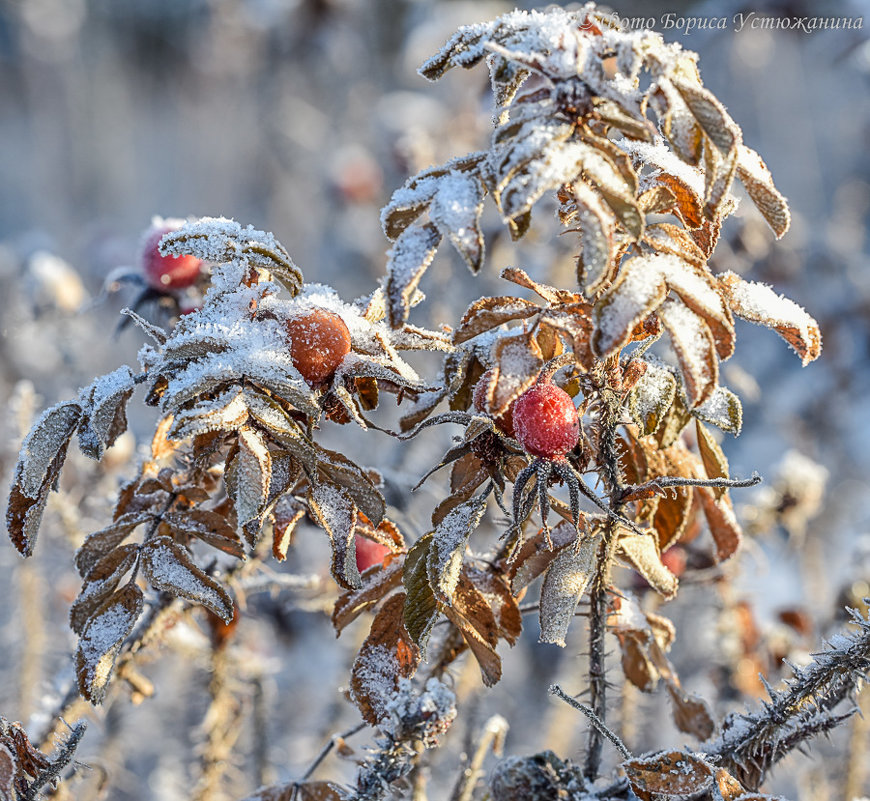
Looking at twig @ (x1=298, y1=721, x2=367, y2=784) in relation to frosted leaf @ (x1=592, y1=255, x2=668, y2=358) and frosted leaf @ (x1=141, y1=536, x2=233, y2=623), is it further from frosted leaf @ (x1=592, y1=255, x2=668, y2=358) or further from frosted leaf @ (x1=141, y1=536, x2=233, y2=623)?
frosted leaf @ (x1=592, y1=255, x2=668, y2=358)

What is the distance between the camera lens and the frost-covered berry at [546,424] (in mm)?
646

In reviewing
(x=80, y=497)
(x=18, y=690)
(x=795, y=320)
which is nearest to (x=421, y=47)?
(x=80, y=497)

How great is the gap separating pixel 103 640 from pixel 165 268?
50 cm

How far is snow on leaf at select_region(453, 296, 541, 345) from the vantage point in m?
0.68

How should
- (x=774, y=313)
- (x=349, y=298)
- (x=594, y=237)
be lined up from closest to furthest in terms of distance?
(x=594, y=237)
(x=774, y=313)
(x=349, y=298)

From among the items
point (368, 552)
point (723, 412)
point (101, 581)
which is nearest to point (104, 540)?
point (101, 581)

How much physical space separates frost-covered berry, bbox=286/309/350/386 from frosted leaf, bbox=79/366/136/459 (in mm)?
148

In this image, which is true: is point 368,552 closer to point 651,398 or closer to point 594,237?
point 651,398

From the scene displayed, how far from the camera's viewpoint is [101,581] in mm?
753

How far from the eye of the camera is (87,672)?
0.71 m

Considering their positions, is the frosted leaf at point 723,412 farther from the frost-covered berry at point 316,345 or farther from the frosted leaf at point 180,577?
the frosted leaf at point 180,577

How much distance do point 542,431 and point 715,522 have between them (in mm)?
317

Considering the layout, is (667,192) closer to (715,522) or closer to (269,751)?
(715,522)

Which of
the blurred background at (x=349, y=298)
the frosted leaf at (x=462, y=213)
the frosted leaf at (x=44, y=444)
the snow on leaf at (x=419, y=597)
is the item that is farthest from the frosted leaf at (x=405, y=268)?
the blurred background at (x=349, y=298)
